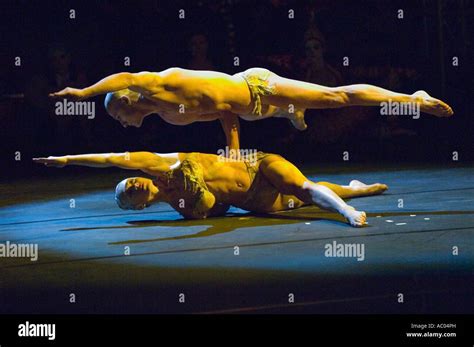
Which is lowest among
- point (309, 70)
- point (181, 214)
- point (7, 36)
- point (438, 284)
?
point (438, 284)

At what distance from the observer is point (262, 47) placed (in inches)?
413

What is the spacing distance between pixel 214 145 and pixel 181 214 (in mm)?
3903

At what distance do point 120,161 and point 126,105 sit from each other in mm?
468

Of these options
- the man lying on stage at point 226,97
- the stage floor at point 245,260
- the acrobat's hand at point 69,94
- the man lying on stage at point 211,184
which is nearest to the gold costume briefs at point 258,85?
the man lying on stage at point 226,97

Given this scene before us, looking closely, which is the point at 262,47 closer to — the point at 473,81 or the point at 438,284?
the point at 473,81

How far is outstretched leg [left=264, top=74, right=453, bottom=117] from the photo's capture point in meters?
5.88

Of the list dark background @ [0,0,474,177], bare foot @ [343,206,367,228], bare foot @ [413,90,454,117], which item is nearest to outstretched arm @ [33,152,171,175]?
bare foot @ [343,206,367,228]

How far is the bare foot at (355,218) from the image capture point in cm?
529

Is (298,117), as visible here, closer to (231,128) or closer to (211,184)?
(231,128)

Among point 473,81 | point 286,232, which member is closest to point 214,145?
point 473,81

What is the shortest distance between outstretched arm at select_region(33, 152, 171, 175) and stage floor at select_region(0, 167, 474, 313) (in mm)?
347

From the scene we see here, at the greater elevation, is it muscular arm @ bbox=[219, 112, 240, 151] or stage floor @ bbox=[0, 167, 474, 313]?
muscular arm @ bbox=[219, 112, 240, 151]

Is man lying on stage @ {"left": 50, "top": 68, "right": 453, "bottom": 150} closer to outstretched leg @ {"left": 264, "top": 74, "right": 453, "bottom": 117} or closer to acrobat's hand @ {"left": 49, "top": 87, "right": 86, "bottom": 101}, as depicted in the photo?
outstretched leg @ {"left": 264, "top": 74, "right": 453, "bottom": 117}

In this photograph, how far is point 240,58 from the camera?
10227 millimetres
